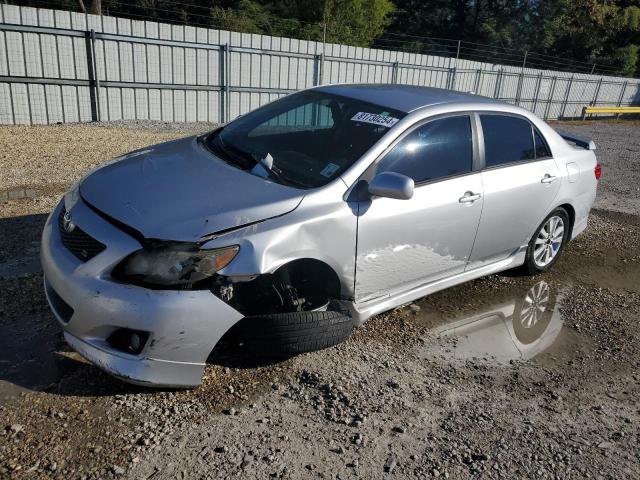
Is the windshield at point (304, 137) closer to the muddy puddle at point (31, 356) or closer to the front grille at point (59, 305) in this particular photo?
the front grille at point (59, 305)

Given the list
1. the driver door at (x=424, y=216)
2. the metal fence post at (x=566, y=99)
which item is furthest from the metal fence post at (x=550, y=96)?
the driver door at (x=424, y=216)

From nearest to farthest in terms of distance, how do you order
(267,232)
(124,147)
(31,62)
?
(267,232)
(124,147)
(31,62)

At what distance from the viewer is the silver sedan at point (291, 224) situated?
113 inches

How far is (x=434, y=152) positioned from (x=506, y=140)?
3.15 feet

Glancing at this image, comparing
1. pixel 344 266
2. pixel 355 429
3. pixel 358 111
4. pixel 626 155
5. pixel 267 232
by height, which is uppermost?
pixel 358 111

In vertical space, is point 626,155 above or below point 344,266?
below

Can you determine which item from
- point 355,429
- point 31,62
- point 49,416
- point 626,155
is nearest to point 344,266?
point 355,429

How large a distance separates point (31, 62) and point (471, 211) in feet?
33.7

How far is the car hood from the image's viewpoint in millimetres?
2963

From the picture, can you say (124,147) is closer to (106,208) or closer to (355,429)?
(106,208)

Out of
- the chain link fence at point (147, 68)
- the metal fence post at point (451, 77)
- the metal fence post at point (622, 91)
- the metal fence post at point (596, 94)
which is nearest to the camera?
the chain link fence at point (147, 68)

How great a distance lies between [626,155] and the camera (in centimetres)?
1398

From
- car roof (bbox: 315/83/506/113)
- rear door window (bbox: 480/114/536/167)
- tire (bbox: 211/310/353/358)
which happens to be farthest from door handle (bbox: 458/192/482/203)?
tire (bbox: 211/310/353/358)

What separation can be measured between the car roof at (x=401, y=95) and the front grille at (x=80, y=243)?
2253 mm
